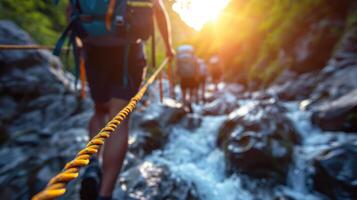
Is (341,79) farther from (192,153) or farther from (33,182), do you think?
(33,182)

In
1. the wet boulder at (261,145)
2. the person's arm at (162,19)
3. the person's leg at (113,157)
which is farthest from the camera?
the wet boulder at (261,145)

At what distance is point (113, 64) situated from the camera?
2.23 m

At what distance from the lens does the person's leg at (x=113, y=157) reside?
194 cm

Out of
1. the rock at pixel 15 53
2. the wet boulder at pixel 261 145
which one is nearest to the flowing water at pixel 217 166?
the wet boulder at pixel 261 145

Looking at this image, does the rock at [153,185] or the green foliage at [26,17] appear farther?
the green foliage at [26,17]

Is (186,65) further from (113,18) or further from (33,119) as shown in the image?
(113,18)

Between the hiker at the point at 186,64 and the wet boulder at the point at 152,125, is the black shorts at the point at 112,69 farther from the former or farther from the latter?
the hiker at the point at 186,64

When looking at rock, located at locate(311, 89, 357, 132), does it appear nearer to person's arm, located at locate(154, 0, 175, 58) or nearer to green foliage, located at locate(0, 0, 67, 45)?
person's arm, located at locate(154, 0, 175, 58)

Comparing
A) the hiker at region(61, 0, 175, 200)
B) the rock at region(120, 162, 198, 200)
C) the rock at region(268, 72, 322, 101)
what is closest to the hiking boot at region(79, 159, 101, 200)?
the hiker at region(61, 0, 175, 200)

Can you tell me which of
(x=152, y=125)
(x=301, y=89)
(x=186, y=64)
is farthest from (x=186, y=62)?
(x=301, y=89)

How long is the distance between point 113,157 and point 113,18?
1213 millimetres

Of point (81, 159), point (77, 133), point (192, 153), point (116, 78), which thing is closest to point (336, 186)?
point (192, 153)

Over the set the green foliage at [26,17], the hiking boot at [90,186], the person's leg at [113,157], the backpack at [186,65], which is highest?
the green foliage at [26,17]

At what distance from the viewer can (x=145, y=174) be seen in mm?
3178
